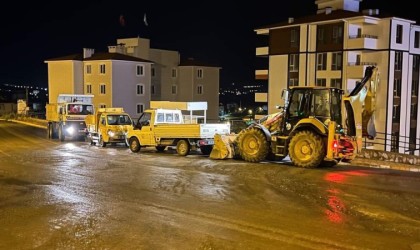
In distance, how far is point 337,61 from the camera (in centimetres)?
4878

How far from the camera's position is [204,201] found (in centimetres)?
1143

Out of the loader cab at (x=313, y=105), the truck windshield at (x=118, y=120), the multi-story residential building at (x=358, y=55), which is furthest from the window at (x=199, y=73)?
the loader cab at (x=313, y=105)

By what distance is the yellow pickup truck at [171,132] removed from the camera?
20922 millimetres

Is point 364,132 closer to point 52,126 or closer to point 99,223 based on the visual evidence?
point 99,223

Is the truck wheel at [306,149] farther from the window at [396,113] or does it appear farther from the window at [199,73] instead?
the window at [199,73]

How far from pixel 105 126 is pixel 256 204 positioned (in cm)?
1671

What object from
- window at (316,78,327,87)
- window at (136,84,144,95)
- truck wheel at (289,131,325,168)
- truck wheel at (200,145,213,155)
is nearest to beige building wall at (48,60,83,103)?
window at (136,84,144,95)

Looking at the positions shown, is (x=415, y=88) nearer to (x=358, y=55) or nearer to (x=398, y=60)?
(x=398, y=60)

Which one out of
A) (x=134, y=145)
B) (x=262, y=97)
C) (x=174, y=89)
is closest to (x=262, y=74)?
(x=262, y=97)

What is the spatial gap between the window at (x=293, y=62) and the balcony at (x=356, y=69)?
21.8ft

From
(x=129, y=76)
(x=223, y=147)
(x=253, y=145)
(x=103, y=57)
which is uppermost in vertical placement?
(x=103, y=57)

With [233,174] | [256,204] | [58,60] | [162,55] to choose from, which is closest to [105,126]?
[233,174]

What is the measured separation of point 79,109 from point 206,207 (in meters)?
22.7

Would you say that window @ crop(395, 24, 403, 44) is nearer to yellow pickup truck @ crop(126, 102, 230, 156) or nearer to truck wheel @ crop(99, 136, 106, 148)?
yellow pickup truck @ crop(126, 102, 230, 156)
